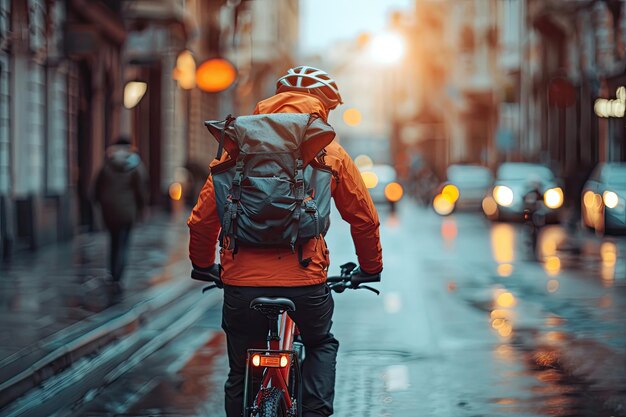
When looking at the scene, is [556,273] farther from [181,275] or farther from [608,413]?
[608,413]

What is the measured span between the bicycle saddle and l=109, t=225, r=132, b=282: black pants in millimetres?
9584

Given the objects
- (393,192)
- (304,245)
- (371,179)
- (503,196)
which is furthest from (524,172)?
(304,245)

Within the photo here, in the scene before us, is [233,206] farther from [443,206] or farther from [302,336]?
[443,206]

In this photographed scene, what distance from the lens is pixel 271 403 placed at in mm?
4977

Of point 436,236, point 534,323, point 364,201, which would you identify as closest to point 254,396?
point 364,201

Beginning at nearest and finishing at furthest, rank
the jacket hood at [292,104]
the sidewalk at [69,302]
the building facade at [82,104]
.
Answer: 1. the jacket hood at [292,104]
2. the sidewalk at [69,302]
3. the building facade at [82,104]

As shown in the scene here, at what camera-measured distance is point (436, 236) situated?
27.4 m

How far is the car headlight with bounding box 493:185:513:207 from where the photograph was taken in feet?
103

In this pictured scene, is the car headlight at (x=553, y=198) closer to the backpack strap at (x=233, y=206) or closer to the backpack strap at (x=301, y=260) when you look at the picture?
the backpack strap at (x=301, y=260)

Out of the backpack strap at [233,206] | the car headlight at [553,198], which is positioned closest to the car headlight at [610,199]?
the car headlight at [553,198]

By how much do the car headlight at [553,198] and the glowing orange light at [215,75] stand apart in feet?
24.7

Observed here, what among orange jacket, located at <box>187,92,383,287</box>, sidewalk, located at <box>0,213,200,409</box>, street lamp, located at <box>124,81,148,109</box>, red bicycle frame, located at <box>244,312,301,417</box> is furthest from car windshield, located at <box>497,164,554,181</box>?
red bicycle frame, located at <box>244,312,301,417</box>

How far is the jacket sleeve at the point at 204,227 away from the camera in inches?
203

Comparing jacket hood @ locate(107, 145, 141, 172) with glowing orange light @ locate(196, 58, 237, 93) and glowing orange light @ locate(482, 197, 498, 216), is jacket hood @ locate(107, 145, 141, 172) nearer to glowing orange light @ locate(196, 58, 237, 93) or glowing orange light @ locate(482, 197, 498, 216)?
glowing orange light @ locate(196, 58, 237, 93)
